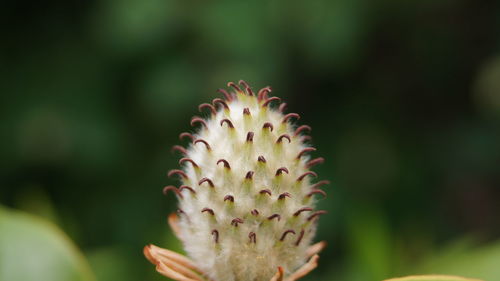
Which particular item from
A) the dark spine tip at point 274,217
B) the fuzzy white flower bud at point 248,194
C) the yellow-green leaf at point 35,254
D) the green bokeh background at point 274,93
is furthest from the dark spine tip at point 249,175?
the green bokeh background at point 274,93

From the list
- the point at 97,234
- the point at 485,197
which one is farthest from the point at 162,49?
the point at 485,197

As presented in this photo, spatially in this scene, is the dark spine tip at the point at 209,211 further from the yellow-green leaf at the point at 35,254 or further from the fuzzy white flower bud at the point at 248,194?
the yellow-green leaf at the point at 35,254

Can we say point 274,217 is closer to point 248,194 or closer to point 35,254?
point 248,194

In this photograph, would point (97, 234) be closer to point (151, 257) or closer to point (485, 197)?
point (151, 257)

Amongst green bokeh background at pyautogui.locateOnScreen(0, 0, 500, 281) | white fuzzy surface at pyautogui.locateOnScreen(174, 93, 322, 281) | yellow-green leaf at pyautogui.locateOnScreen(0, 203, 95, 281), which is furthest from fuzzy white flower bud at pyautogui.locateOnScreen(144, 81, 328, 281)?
green bokeh background at pyautogui.locateOnScreen(0, 0, 500, 281)

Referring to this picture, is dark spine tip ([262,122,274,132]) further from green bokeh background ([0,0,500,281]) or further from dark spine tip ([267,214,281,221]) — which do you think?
green bokeh background ([0,0,500,281])
